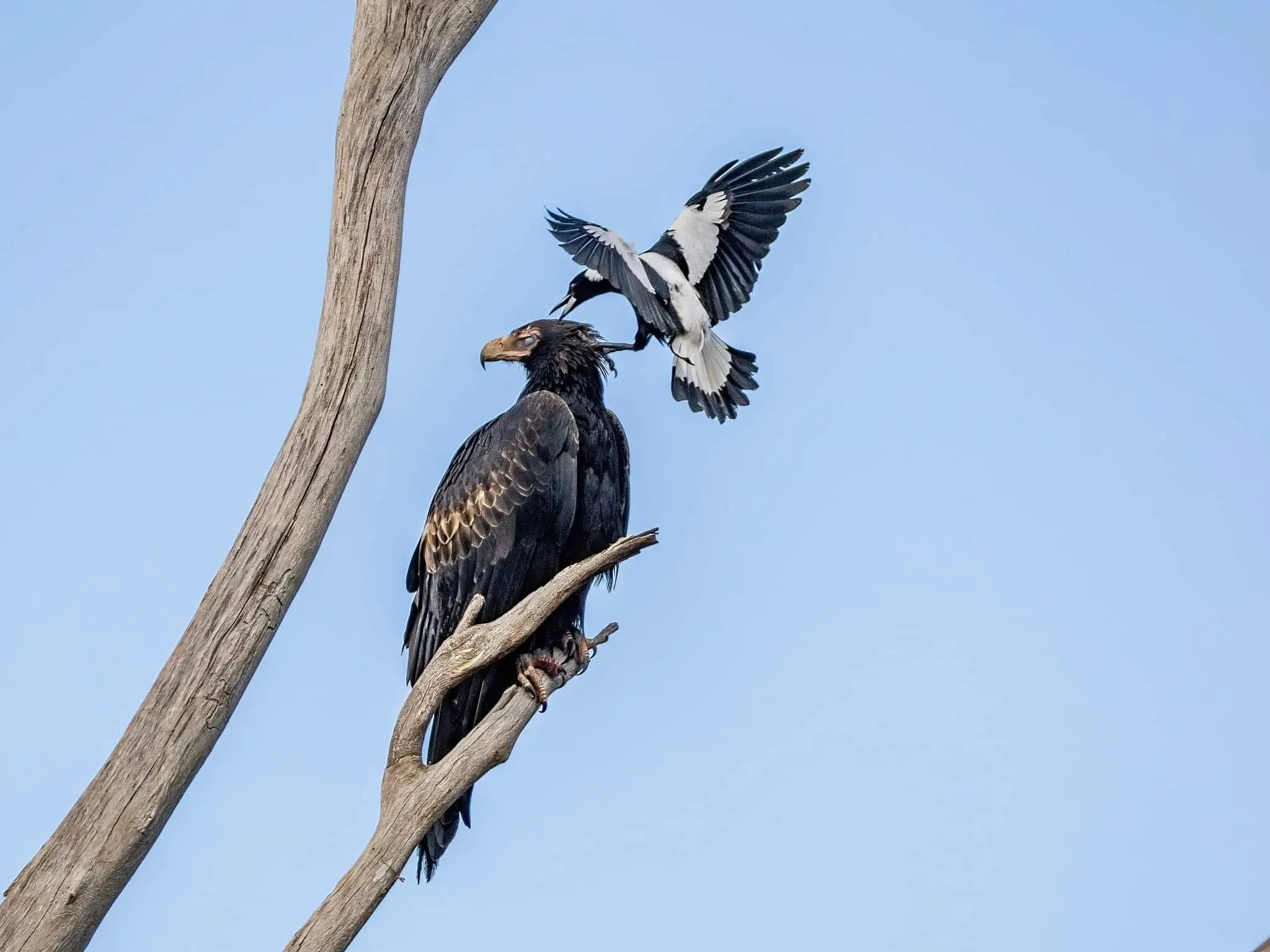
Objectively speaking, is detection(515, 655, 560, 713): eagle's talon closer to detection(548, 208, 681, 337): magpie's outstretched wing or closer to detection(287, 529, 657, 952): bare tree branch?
detection(287, 529, 657, 952): bare tree branch

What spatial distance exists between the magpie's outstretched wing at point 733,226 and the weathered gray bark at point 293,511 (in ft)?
5.11

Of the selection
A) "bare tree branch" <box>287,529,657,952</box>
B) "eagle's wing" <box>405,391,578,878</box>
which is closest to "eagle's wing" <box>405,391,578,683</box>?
"eagle's wing" <box>405,391,578,878</box>

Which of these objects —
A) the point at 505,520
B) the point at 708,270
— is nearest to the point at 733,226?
the point at 708,270

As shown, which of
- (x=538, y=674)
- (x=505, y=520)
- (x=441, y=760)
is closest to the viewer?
(x=441, y=760)

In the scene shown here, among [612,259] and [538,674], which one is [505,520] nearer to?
[538,674]

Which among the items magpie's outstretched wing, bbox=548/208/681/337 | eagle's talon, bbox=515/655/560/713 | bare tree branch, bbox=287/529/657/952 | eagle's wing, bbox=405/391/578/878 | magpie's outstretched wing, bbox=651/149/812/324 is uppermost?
magpie's outstretched wing, bbox=651/149/812/324

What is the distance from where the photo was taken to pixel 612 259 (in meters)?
5.50

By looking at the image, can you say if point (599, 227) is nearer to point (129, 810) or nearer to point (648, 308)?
point (648, 308)

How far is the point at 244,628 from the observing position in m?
4.43

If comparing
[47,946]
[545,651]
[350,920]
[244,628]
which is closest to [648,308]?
[545,651]

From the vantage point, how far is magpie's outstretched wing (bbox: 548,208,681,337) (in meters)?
5.42

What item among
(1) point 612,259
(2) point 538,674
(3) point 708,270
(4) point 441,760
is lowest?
(4) point 441,760

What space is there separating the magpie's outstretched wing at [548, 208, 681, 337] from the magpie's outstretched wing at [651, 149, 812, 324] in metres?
0.59

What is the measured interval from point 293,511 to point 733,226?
284 centimetres
